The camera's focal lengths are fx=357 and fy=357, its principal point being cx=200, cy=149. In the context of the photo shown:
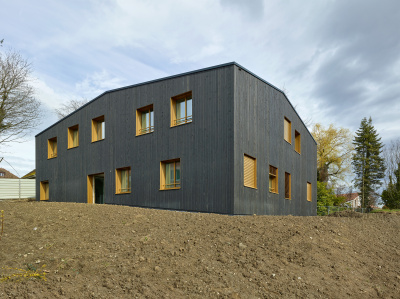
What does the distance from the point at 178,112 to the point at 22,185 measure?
75.9 ft

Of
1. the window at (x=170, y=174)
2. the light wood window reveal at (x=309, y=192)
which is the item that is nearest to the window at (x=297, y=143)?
the light wood window reveal at (x=309, y=192)

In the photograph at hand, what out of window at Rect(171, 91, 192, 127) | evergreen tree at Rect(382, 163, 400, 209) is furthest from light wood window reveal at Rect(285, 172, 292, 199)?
evergreen tree at Rect(382, 163, 400, 209)

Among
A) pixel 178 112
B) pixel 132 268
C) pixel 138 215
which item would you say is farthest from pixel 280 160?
pixel 132 268

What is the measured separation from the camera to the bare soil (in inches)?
222

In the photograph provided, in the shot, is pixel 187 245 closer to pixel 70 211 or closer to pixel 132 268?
pixel 132 268

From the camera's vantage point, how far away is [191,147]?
14266 mm

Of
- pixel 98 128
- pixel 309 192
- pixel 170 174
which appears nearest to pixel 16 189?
pixel 98 128

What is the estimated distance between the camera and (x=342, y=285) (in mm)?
6328

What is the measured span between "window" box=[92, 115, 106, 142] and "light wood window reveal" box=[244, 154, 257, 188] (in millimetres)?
8859

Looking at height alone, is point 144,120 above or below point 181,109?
below

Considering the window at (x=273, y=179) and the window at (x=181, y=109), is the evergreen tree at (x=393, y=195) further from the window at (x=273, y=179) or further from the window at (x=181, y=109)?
the window at (x=181, y=109)

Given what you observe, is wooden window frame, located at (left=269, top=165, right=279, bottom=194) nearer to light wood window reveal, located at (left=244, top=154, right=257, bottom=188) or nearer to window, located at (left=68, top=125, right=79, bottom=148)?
light wood window reveal, located at (left=244, top=154, right=257, bottom=188)

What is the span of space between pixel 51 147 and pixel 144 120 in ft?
35.6

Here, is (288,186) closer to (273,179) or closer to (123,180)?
(273,179)
